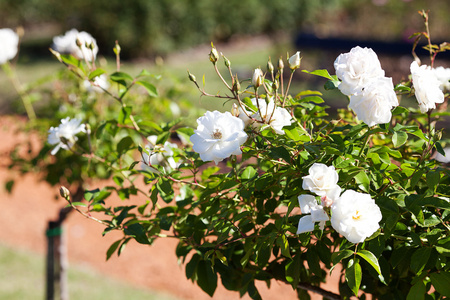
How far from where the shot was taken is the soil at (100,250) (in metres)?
3.68

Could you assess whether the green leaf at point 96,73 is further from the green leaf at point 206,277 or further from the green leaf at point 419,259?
the green leaf at point 419,259

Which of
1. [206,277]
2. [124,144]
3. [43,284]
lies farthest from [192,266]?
[43,284]

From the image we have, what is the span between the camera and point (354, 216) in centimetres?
100

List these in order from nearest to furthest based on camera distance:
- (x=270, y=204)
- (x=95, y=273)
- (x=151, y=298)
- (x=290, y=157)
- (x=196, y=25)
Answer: (x=290, y=157)
(x=270, y=204)
(x=151, y=298)
(x=95, y=273)
(x=196, y=25)

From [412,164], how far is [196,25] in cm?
1077

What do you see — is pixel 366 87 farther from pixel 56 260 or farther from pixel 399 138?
pixel 56 260

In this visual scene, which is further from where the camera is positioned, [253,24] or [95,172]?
[253,24]

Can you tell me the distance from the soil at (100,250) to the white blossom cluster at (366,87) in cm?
225

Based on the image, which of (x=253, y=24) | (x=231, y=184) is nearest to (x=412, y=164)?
(x=231, y=184)

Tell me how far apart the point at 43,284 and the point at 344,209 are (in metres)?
3.19

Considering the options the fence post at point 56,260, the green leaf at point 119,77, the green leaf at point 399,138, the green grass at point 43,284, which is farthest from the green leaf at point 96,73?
the green grass at point 43,284

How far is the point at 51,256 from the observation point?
104 inches

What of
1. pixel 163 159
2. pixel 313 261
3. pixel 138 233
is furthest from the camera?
pixel 163 159

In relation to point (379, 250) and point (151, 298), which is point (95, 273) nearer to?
point (151, 298)
